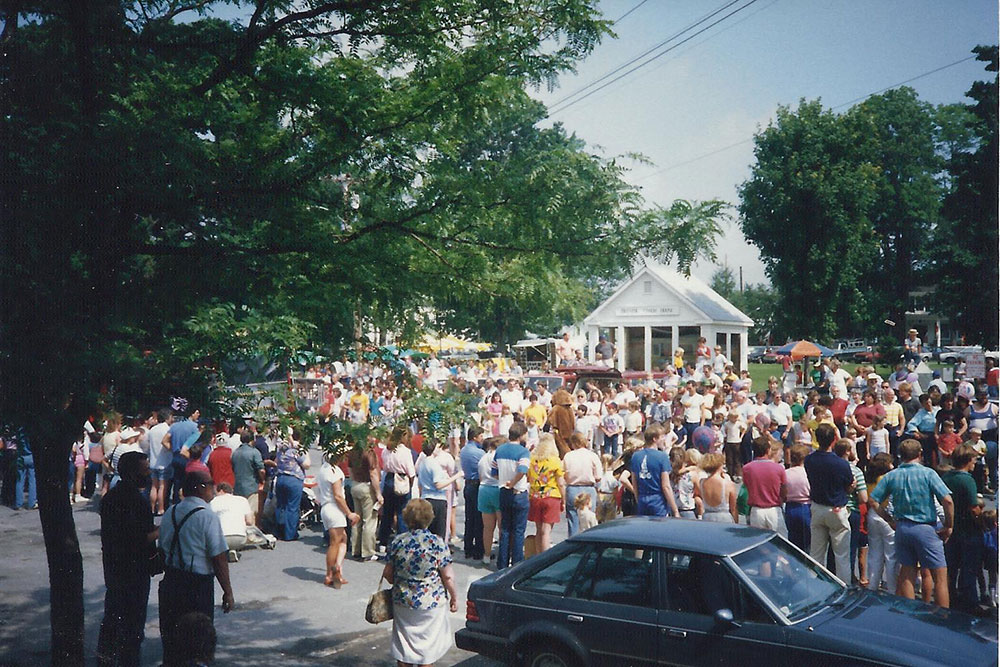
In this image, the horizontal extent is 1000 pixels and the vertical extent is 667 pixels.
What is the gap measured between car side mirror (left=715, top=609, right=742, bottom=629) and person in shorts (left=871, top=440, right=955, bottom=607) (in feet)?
9.76

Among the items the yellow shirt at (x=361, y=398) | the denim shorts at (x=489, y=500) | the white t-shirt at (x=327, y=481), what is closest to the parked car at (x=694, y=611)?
the white t-shirt at (x=327, y=481)

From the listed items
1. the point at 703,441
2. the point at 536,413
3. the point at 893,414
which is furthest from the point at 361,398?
the point at 893,414

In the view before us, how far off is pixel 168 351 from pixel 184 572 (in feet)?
6.95

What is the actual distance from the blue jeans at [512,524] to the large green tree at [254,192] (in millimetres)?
4119

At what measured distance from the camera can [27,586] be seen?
391 inches

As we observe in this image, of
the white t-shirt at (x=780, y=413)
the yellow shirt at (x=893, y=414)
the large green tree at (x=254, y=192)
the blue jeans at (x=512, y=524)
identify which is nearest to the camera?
the large green tree at (x=254, y=192)

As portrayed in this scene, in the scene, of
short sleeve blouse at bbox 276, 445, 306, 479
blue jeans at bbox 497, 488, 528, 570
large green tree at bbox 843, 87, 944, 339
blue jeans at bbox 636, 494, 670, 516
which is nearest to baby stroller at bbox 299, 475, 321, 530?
short sleeve blouse at bbox 276, 445, 306, 479

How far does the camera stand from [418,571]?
20.4ft

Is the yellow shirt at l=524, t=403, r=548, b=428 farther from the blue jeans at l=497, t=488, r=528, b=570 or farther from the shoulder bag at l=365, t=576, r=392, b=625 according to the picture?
the shoulder bag at l=365, t=576, r=392, b=625

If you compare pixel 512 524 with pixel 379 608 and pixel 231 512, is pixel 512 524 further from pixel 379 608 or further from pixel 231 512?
pixel 379 608

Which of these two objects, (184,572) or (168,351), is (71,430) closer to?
(168,351)

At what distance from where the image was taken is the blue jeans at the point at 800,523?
29.5 ft

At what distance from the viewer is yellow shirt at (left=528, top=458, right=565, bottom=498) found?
9859 mm

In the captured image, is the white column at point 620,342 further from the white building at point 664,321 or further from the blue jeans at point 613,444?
the blue jeans at point 613,444
